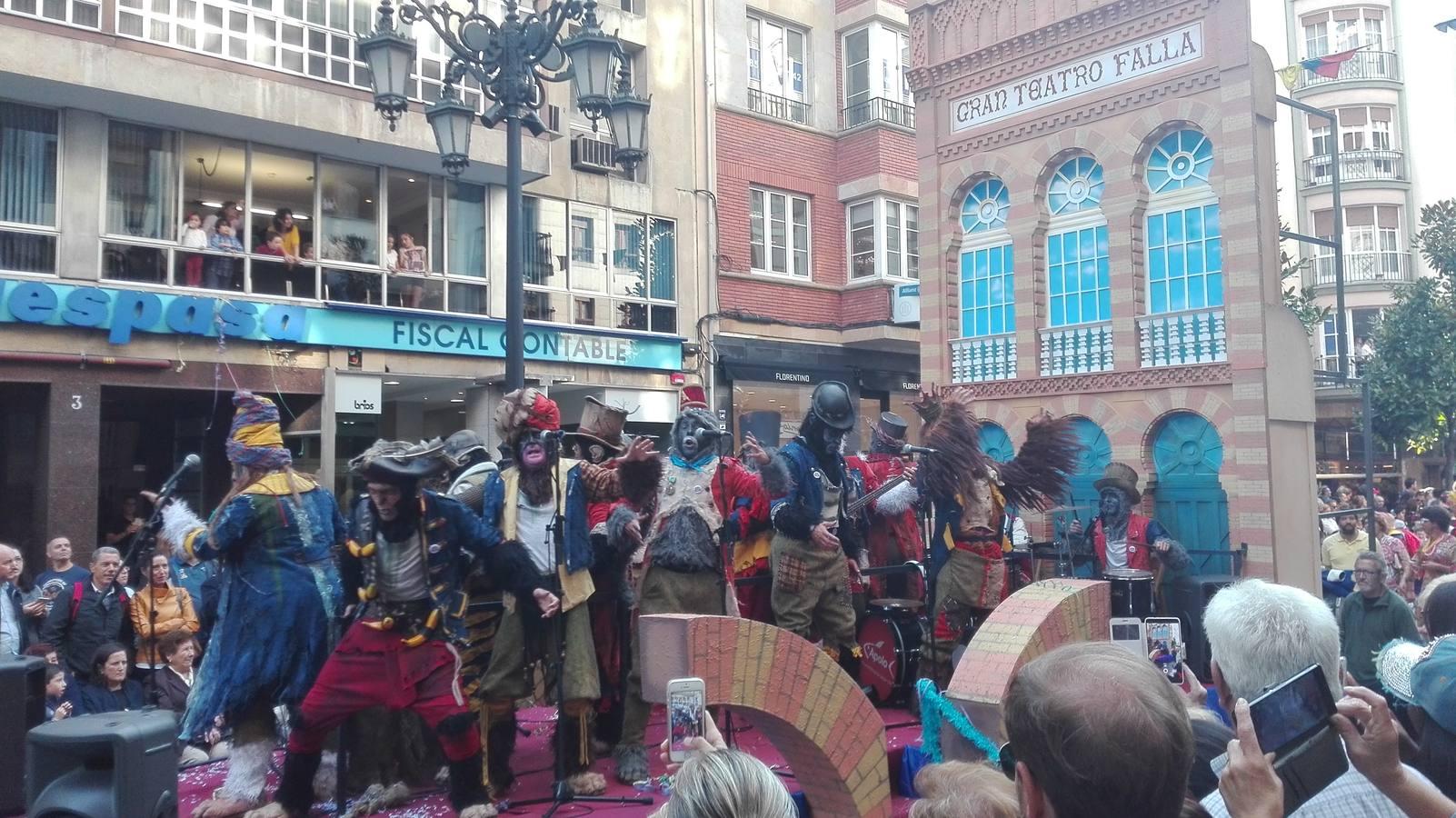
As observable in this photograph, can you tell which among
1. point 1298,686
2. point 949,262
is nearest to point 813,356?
point 949,262

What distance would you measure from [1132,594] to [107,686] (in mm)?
7324

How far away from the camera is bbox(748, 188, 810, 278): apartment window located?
1995cm

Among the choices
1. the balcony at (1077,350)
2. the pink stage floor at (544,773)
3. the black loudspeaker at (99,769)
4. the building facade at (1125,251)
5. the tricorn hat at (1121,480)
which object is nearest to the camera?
the black loudspeaker at (99,769)

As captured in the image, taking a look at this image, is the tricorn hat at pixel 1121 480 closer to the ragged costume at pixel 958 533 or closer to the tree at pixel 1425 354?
the ragged costume at pixel 958 533

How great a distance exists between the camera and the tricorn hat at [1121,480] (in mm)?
10062

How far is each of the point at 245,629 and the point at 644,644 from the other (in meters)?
2.24

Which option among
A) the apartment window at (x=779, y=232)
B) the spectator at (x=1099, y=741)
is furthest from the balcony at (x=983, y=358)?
the spectator at (x=1099, y=741)

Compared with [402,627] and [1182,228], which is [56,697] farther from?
[1182,228]

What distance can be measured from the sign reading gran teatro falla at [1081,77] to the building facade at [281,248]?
6.27 m

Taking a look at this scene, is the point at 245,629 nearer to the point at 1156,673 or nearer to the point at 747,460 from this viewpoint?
the point at 747,460

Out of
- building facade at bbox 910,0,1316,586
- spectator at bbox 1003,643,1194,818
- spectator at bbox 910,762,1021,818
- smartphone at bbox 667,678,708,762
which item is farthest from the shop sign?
spectator at bbox 1003,643,1194,818

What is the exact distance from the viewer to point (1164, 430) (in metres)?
11.8

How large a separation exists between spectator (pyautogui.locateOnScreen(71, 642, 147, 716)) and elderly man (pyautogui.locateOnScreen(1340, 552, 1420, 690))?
7533 mm

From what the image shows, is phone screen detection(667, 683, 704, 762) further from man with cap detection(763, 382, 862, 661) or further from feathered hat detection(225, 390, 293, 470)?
man with cap detection(763, 382, 862, 661)
